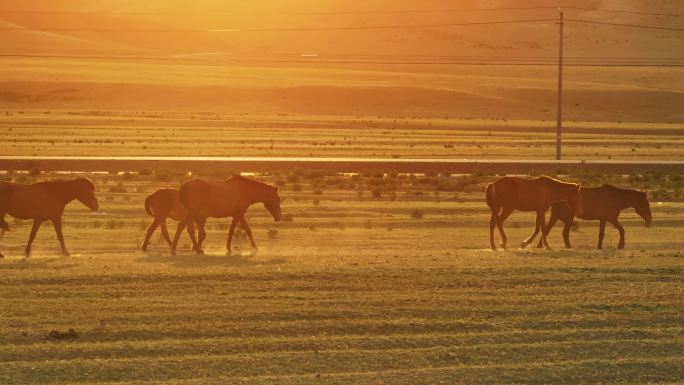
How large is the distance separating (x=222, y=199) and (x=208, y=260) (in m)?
3.23

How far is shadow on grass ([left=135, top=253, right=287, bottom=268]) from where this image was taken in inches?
701

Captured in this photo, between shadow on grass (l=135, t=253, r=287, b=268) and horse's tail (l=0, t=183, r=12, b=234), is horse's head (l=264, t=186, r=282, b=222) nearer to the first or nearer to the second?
shadow on grass (l=135, t=253, r=287, b=268)

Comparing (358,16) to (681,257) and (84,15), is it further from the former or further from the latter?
(681,257)

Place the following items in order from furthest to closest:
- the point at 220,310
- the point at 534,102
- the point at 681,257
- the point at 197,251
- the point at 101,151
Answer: the point at 534,102
the point at 101,151
the point at 197,251
the point at 681,257
the point at 220,310

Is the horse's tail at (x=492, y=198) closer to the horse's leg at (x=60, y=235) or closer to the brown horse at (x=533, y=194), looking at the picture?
the brown horse at (x=533, y=194)

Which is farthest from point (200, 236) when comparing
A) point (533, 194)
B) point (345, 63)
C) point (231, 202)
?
point (345, 63)

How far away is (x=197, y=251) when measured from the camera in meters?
20.8

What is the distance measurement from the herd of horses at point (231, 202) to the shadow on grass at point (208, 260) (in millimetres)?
1438

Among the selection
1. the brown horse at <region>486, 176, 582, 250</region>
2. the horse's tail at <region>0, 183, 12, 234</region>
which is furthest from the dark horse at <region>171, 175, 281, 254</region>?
the brown horse at <region>486, 176, 582, 250</region>

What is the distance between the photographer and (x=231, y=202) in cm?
2172

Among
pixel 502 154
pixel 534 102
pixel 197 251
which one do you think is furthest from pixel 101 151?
pixel 534 102

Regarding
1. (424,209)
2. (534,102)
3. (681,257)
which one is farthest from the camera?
(534,102)

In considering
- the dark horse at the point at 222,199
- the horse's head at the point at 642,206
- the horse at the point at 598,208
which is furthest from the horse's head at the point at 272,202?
the horse's head at the point at 642,206

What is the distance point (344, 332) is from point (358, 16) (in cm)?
18269
